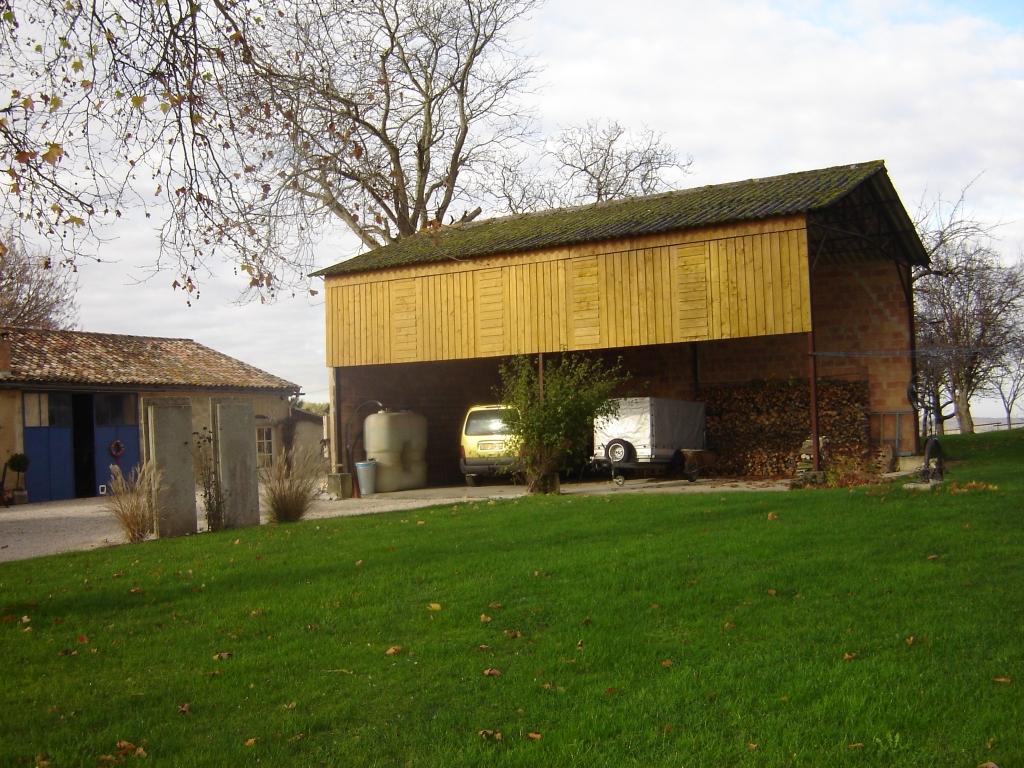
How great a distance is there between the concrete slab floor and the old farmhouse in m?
3.04

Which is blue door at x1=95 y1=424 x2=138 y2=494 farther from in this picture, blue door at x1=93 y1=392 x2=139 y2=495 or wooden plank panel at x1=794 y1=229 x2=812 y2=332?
wooden plank panel at x1=794 y1=229 x2=812 y2=332

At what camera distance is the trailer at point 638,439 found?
19.2m

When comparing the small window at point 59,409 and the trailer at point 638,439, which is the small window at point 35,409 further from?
the trailer at point 638,439

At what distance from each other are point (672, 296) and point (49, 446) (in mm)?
17105

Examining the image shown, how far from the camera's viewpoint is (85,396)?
27.5m

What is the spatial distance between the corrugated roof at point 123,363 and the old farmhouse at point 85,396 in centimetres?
3

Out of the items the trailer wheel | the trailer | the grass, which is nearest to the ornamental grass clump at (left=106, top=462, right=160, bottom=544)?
the grass

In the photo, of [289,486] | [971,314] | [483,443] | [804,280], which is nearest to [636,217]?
[804,280]

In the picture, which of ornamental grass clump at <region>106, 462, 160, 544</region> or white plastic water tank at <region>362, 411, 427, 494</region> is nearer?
ornamental grass clump at <region>106, 462, 160, 544</region>

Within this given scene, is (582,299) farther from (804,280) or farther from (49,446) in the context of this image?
(49,446)

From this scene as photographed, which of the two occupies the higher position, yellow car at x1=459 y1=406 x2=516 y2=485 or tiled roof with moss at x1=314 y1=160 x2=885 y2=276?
tiled roof with moss at x1=314 y1=160 x2=885 y2=276

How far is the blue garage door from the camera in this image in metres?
25.8

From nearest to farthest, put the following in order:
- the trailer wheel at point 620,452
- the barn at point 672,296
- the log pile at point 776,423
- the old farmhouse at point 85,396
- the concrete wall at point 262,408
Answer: the barn at point 672,296, the trailer wheel at point 620,452, the log pile at point 776,423, the old farmhouse at point 85,396, the concrete wall at point 262,408

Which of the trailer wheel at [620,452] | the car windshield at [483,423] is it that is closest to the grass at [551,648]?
the trailer wheel at [620,452]
